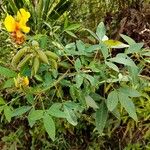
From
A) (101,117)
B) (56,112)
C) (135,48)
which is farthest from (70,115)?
(135,48)

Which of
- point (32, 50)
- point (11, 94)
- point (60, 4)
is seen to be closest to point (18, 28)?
point (32, 50)

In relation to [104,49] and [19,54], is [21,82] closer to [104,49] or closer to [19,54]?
[19,54]

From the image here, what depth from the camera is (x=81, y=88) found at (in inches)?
73.2

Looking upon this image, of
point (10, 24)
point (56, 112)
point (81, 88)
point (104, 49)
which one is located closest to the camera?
point (10, 24)

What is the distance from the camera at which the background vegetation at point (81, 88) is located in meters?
1.59

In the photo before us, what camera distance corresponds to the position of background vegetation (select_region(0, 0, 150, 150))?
1.59m

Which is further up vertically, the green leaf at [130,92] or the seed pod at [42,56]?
the seed pod at [42,56]

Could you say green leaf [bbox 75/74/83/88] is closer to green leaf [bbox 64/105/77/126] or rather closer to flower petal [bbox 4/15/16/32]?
green leaf [bbox 64/105/77/126]

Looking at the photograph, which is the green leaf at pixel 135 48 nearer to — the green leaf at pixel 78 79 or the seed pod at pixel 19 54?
the green leaf at pixel 78 79

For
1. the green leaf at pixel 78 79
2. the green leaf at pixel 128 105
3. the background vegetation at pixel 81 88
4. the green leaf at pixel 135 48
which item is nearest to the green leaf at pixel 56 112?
the background vegetation at pixel 81 88

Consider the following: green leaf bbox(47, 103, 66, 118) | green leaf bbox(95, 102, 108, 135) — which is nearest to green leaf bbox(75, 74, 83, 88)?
green leaf bbox(47, 103, 66, 118)

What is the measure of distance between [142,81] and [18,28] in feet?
2.00

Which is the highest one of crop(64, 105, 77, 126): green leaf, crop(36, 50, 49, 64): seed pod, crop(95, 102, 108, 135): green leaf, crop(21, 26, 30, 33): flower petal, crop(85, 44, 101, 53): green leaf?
crop(21, 26, 30, 33): flower petal

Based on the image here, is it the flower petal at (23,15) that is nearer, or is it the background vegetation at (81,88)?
the flower petal at (23,15)
